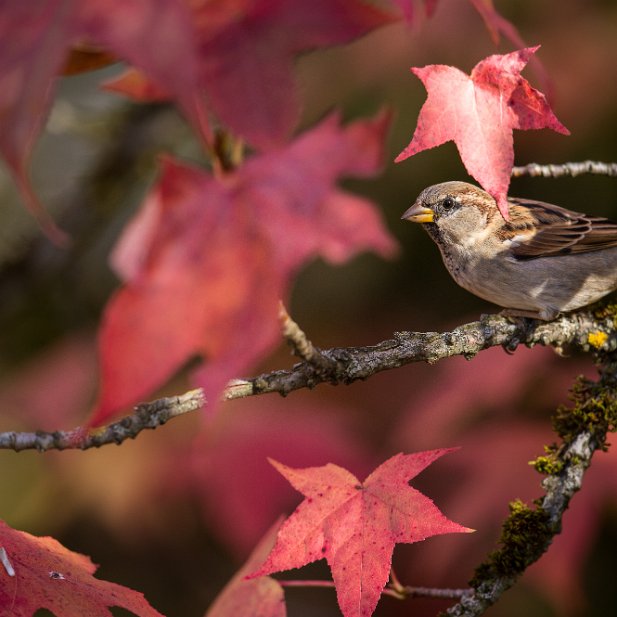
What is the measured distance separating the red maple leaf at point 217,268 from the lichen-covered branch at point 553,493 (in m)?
0.65

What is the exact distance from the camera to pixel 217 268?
1090 mm

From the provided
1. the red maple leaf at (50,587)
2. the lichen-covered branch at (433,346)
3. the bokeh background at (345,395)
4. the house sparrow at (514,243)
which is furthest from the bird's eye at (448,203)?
the red maple leaf at (50,587)

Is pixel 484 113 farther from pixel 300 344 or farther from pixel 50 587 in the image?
pixel 50 587

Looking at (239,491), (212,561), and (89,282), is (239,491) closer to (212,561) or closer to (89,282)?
(212,561)

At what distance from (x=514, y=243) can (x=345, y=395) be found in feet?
3.91

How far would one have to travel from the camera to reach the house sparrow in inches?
95.0

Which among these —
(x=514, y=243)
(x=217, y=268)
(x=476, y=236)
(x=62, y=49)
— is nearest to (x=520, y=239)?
(x=514, y=243)

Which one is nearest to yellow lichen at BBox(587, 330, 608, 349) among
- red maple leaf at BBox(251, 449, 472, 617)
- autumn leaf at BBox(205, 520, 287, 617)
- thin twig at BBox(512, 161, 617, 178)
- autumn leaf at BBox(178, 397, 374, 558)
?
thin twig at BBox(512, 161, 617, 178)

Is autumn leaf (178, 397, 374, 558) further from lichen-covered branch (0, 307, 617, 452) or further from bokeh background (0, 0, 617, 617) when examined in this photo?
lichen-covered branch (0, 307, 617, 452)

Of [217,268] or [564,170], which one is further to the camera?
[564,170]

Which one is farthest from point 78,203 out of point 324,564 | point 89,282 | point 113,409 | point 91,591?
point 113,409

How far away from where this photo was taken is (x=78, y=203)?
3348 mm

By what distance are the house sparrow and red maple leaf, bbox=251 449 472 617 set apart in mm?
1032

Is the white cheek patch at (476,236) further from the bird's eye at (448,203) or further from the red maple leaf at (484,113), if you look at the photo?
the red maple leaf at (484,113)
